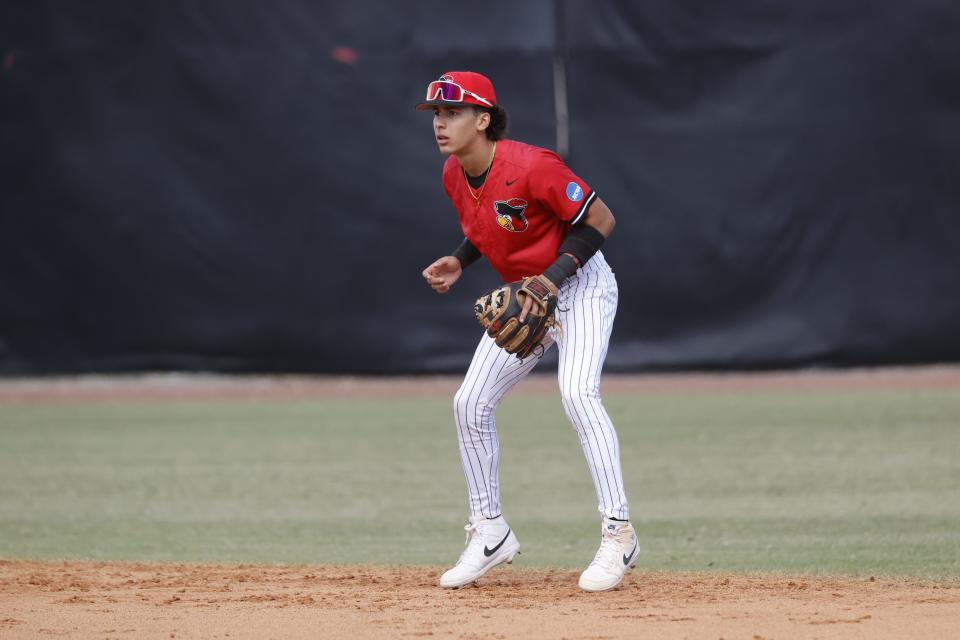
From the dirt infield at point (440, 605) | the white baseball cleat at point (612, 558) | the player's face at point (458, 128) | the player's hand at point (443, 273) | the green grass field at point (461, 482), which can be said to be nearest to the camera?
the dirt infield at point (440, 605)

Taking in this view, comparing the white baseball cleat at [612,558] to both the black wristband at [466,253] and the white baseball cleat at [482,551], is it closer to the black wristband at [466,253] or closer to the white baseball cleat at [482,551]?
the white baseball cleat at [482,551]

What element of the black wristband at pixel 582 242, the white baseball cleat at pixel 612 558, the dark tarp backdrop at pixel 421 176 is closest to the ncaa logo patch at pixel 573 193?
the black wristband at pixel 582 242

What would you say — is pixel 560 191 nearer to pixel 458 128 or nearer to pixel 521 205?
pixel 521 205

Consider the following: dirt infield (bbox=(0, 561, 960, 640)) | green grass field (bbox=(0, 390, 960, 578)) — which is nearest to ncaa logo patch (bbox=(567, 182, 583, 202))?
dirt infield (bbox=(0, 561, 960, 640))

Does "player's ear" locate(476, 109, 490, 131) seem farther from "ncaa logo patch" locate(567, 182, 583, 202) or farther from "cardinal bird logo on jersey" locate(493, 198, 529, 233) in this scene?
"ncaa logo patch" locate(567, 182, 583, 202)

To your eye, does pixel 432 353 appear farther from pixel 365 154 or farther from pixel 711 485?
pixel 711 485

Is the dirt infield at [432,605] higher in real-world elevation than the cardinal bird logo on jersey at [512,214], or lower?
lower

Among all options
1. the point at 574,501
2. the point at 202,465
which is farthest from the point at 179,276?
the point at 574,501

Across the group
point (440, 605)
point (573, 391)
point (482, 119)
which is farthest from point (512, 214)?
point (440, 605)

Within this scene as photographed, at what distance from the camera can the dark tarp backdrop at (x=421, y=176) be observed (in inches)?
418

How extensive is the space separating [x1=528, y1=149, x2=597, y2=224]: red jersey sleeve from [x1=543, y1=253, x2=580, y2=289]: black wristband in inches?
4.7

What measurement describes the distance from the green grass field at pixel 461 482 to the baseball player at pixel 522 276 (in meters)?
0.76

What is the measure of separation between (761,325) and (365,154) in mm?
3391

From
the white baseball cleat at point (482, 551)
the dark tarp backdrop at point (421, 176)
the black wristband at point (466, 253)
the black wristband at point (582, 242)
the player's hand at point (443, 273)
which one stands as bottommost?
the white baseball cleat at point (482, 551)
